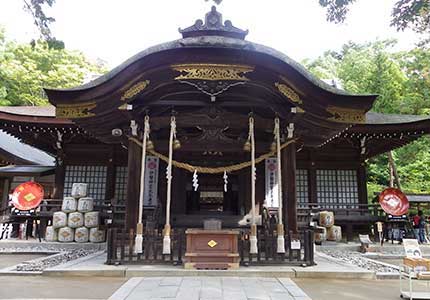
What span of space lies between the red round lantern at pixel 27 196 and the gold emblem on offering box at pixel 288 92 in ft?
28.0

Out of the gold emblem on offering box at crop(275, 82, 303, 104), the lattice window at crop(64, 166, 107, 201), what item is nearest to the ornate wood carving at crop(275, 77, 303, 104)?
the gold emblem on offering box at crop(275, 82, 303, 104)

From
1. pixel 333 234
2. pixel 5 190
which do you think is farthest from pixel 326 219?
pixel 5 190

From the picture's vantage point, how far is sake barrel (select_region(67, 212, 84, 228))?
381 inches

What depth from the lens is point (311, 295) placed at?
14.7 feet

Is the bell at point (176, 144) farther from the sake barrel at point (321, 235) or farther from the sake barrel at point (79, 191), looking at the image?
the sake barrel at point (321, 235)

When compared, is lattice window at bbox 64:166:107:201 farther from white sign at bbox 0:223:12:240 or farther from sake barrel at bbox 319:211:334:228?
sake barrel at bbox 319:211:334:228

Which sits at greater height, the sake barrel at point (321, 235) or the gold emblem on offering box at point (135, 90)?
the gold emblem on offering box at point (135, 90)

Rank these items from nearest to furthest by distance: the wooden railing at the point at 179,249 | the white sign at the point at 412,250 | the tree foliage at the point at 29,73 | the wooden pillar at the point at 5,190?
the white sign at the point at 412,250
the wooden railing at the point at 179,249
the wooden pillar at the point at 5,190
the tree foliage at the point at 29,73

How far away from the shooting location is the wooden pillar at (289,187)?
687 cm

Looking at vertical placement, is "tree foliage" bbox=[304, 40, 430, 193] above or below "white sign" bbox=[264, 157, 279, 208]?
above

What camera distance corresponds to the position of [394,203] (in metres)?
10.4

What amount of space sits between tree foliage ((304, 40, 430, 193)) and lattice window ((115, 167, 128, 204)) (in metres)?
13.1

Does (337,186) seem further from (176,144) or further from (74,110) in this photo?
(74,110)

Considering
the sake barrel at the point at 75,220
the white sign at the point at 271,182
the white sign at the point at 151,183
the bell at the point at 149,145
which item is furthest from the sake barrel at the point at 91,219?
the white sign at the point at 271,182
